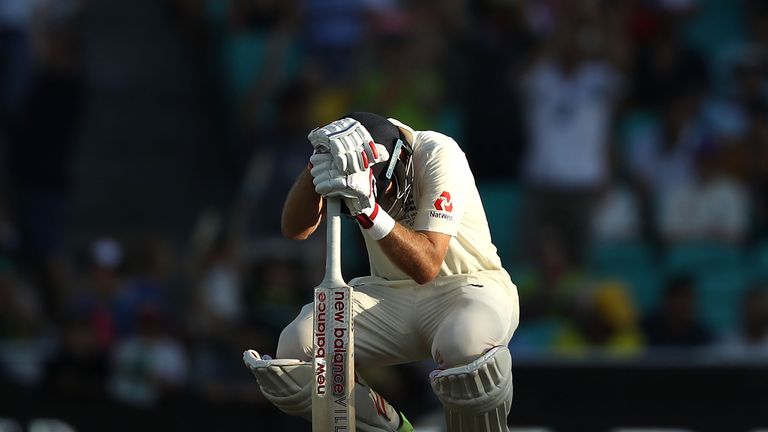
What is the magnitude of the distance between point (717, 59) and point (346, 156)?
650cm

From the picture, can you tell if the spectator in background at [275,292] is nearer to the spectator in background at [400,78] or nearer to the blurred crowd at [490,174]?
the blurred crowd at [490,174]

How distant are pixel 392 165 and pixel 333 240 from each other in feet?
1.28

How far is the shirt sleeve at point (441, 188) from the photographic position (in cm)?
514

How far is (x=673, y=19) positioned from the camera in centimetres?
1043

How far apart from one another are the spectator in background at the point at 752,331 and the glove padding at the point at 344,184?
15.1 ft

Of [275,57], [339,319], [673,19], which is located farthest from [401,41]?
[339,319]

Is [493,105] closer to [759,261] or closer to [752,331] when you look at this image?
[759,261]

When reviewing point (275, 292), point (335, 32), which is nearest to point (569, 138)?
point (335, 32)

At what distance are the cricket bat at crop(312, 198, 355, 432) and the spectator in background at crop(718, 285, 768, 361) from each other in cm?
443

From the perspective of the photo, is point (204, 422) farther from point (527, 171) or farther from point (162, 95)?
point (162, 95)

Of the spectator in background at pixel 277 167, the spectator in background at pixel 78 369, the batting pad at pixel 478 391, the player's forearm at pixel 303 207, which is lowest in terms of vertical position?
the batting pad at pixel 478 391

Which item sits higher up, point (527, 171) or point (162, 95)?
point (162, 95)

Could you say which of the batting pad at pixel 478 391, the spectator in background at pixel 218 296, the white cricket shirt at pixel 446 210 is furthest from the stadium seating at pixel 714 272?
the batting pad at pixel 478 391

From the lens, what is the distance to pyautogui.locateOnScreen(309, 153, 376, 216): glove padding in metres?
4.76
